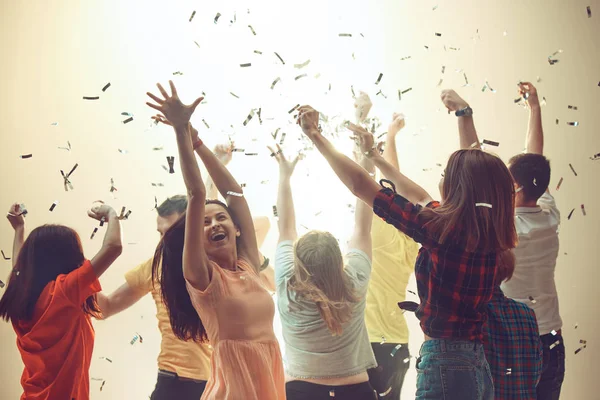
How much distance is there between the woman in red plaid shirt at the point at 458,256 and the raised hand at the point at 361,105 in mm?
1118

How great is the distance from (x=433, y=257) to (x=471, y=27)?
7.88 ft

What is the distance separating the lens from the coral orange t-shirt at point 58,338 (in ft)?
8.12

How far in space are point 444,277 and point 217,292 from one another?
70 centimetres

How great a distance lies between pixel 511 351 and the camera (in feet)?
7.11

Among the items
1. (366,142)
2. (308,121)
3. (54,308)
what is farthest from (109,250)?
(366,142)

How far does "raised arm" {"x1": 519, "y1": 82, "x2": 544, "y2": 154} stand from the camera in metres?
2.86

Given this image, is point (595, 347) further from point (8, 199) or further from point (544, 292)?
point (8, 199)

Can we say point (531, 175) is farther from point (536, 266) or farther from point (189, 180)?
point (189, 180)

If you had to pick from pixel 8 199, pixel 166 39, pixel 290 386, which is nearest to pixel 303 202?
pixel 166 39

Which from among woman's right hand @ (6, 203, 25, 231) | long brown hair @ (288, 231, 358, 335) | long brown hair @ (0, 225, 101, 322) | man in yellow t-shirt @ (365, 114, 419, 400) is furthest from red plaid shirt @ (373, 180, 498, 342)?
woman's right hand @ (6, 203, 25, 231)

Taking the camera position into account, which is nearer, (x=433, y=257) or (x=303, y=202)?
(x=433, y=257)

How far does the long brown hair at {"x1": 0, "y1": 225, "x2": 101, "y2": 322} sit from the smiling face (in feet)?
2.30

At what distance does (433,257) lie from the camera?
6.44 feet

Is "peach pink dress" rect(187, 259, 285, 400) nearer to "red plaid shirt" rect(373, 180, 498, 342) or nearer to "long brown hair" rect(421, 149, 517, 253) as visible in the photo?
"red plaid shirt" rect(373, 180, 498, 342)
